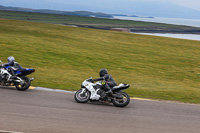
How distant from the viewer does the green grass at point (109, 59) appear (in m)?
15.4

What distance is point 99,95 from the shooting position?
10.9m

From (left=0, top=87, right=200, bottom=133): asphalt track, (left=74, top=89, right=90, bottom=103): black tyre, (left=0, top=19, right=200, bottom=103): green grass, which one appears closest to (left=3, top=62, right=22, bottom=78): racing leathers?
(left=0, top=87, right=200, bottom=133): asphalt track

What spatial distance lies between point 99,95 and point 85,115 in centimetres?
173

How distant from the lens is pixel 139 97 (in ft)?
42.4

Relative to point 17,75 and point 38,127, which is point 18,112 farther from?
point 17,75

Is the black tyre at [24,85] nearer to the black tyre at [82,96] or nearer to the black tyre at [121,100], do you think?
the black tyre at [82,96]

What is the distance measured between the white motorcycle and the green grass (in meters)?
2.68

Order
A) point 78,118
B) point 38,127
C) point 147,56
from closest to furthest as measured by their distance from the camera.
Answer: point 38,127, point 78,118, point 147,56

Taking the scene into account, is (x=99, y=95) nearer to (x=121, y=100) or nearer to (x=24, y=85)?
(x=121, y=100)

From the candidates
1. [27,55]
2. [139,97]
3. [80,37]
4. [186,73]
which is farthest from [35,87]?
[80,37]

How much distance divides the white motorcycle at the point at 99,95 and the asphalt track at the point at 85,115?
24cm


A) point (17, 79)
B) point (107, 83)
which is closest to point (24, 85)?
point (17, 79)

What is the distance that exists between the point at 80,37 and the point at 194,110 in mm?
22168

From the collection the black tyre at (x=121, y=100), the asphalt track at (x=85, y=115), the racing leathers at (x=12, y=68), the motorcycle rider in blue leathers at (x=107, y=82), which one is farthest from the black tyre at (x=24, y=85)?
the black tyre at (x=121, y=100)
